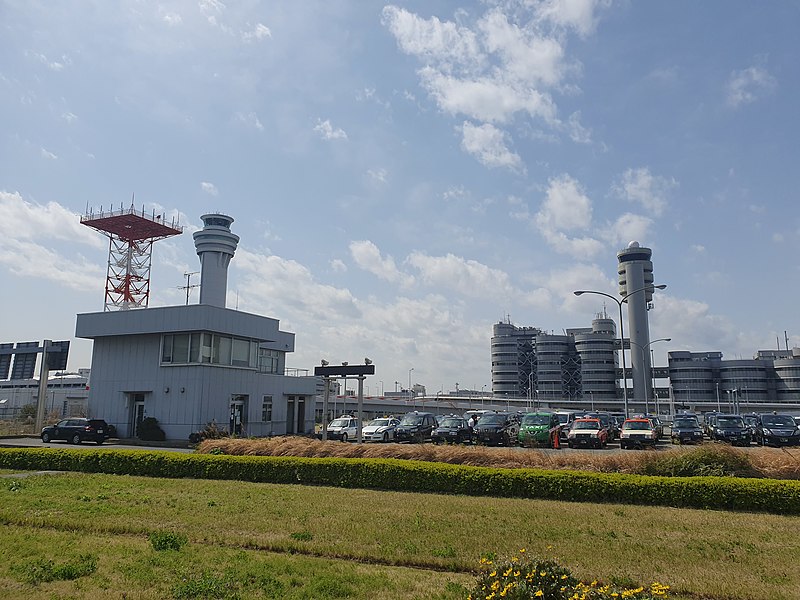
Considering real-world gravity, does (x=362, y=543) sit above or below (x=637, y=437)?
below

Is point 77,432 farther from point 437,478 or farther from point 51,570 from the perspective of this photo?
point 51,570

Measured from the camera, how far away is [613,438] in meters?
34.1

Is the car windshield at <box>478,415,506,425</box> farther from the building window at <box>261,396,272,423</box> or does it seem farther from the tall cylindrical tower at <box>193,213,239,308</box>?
the tall cylindrical tower at <box>193,213,239,308</box>

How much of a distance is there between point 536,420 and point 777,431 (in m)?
12.8

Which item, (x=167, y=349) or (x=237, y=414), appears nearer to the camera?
(x=167, y=349)

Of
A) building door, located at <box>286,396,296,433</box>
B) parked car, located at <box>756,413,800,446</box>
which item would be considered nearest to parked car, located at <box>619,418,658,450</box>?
parked car, located at <box>756,413,800,446</box>

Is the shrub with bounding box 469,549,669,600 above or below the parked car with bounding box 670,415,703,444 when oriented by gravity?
below

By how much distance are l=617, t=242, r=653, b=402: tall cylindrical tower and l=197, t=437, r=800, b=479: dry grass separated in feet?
360

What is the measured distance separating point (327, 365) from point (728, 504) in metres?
18.8

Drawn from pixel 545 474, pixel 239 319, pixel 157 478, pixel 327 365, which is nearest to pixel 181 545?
pixel 545 474

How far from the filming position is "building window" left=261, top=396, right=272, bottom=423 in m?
38.8

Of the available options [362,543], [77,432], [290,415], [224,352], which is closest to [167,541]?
[362,543]

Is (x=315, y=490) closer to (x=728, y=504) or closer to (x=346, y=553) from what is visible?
→ (x=346, y=553)

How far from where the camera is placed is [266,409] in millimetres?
39312
